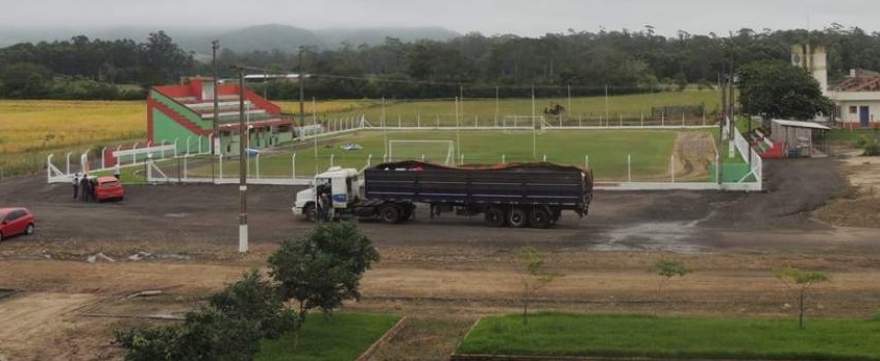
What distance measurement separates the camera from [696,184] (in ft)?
148

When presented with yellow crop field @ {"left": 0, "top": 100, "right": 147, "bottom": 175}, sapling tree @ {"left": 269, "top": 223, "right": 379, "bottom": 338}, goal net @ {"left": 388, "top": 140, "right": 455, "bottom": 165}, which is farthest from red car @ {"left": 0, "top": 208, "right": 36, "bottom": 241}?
goal net @ {"left": 388, "top": 140, "right": 455, "bottom": 165}

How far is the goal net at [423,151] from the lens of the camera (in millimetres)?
59388

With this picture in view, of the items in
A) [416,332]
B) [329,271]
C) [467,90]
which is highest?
[467,90]

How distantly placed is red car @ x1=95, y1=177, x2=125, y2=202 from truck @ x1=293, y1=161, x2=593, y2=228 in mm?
11389

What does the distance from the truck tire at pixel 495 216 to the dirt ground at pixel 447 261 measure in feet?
2.05

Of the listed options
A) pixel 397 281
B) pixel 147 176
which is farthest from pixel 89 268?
pixel 147 176

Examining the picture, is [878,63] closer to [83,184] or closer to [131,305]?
[83,184]

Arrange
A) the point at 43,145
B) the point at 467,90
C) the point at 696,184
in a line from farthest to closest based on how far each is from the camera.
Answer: the point at 467,90 → the point at 43,145 → the point at 696,184

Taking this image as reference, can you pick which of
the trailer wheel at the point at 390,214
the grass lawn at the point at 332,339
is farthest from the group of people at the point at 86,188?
the grass lawn at the point at 332,339

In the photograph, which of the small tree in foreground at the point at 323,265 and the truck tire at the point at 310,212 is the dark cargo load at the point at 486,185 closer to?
the truck tire at the point at 310,212

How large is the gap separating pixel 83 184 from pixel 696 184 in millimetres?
27922

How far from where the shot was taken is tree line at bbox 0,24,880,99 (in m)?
137

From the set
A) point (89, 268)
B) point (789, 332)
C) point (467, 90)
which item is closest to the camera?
point (789, 332)

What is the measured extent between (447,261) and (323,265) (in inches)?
428
